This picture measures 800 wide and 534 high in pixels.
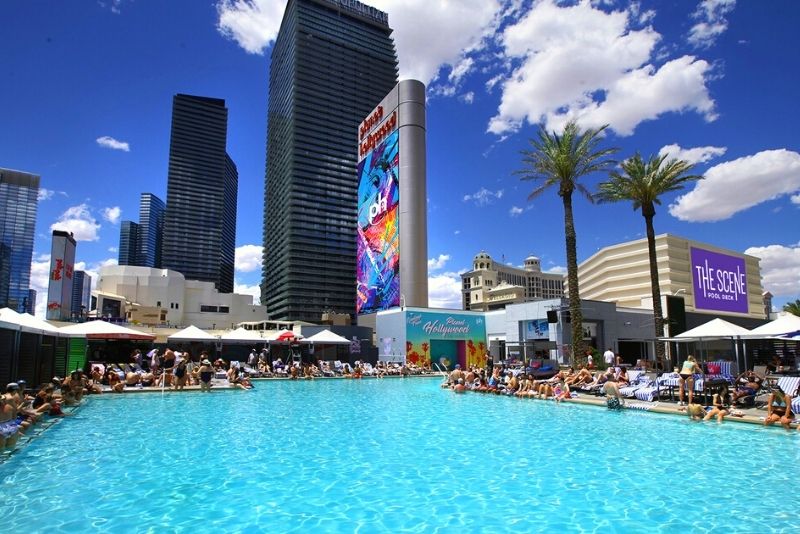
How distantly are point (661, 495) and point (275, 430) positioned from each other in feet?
26.8

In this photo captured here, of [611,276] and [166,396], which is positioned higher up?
[611,276]

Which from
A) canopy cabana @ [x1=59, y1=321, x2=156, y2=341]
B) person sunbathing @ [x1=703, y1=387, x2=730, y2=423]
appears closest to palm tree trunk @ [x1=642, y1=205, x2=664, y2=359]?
person sunbathing @ [x1=703, y1=387, x2=730, y2=423]

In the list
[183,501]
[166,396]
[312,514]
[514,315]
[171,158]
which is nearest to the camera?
[312,514]

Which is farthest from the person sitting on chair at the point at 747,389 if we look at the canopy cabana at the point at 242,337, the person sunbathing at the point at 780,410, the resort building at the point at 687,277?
the resort building at the point at 687,277

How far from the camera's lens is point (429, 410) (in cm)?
1559

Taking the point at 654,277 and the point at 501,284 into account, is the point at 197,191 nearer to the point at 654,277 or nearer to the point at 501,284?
the point at 501,284

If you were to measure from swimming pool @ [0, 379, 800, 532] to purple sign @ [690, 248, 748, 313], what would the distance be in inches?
1732

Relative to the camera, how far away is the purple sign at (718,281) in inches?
2015

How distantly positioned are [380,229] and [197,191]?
145374mm

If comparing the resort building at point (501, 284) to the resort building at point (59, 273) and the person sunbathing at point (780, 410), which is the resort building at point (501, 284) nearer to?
the resort building at point (59, 273)

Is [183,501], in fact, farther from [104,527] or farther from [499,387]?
[499,387]

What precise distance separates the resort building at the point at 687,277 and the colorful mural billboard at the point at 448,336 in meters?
17.6

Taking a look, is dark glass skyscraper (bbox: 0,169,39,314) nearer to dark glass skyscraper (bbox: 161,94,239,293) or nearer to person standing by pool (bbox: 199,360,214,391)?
dark glass skyscraper (bbox: 161,94,239,293)

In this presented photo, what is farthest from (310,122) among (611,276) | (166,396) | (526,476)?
(526,476)
